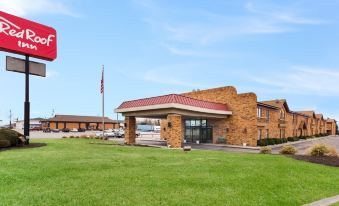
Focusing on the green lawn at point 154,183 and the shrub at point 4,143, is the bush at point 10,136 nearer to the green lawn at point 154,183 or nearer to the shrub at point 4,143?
the shrub at point 4,143

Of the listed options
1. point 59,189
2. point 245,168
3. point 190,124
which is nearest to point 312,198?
point 245,168

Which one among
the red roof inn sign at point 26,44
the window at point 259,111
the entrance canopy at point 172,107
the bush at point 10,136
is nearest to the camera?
the bush at point 10,136

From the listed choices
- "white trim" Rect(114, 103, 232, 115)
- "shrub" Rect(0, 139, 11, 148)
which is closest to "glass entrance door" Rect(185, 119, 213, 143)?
"white trim" Rect(114, 103, 232, 115)

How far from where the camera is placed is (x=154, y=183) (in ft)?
31.0

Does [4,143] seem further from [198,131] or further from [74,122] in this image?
[74,122]

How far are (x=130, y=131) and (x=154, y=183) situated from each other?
25.6m

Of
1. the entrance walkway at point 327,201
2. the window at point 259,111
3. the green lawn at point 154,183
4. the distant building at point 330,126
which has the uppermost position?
the window at point 259,111

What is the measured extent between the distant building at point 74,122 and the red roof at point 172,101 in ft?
189

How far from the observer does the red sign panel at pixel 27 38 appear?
21406mm

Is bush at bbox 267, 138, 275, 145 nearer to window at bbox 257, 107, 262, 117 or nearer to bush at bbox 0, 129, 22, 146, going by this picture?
window at bbox 257, 107, 262, 117

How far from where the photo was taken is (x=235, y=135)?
120 feet

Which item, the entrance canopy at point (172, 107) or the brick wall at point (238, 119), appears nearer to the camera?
the entrance canopy at point (172, 107)

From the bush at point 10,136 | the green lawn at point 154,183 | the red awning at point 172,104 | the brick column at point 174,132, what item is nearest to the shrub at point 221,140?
the red awning at point 172,104

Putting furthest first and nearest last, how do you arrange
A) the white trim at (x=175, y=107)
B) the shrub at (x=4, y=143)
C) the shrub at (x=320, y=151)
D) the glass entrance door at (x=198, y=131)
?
1. the glass entrance door at (x=198, y=131)
2. the white trim at (x=175, y=107)
3. the shrub at (x=320, y=151)
4. the shrub at (x=4, y=143)
